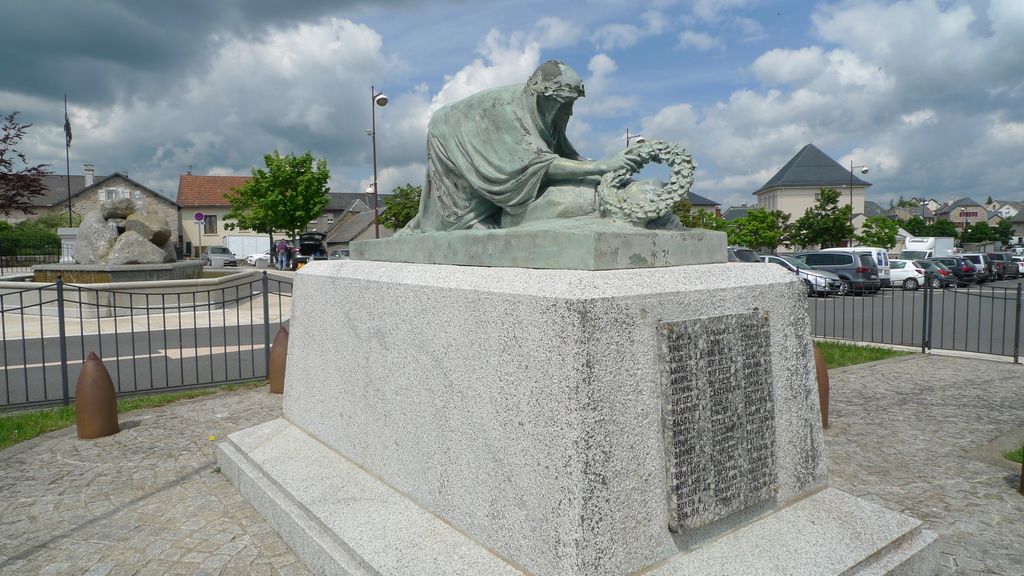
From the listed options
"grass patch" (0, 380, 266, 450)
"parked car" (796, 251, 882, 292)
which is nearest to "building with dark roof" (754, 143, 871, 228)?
"parked car" (796, 251, 882, 292)

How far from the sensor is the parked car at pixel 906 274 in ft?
84.0

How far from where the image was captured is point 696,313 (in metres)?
2.88

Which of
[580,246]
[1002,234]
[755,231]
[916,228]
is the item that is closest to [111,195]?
[755,231]

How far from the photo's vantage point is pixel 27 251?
33.7 metres

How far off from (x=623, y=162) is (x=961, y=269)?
3200 centimetres

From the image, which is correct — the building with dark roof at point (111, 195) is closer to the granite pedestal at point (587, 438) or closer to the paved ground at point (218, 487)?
the paved ground at point (218, 487)

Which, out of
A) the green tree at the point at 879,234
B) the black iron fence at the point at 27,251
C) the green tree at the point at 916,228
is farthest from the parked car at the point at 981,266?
the black iron fence at the point at 27,251

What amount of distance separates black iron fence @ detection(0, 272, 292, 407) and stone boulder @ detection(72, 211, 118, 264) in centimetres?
160

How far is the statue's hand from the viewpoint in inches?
133

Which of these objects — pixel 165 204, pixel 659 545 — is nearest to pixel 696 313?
pixel 659 545

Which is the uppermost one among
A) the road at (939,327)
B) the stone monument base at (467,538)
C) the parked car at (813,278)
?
the parked car at (813,278)

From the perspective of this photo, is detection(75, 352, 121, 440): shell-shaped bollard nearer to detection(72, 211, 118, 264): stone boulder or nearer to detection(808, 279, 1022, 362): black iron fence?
detection(808, 279, 1022, 362): black iron fence

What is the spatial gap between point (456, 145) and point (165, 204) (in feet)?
186

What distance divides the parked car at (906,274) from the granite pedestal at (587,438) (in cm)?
2602
